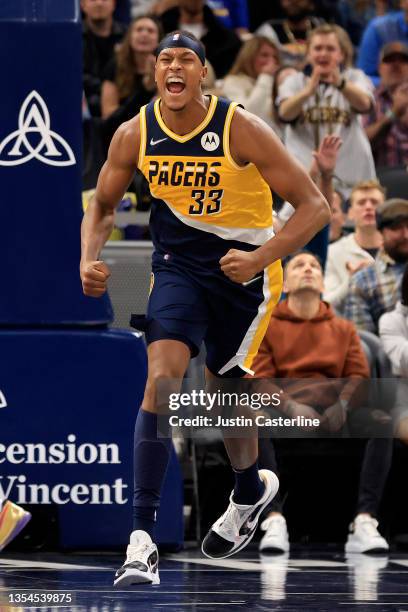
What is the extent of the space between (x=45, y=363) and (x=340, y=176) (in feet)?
13.1

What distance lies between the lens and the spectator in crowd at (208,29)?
37.2 ft

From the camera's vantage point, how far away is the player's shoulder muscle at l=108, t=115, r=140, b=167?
5281 millimetres

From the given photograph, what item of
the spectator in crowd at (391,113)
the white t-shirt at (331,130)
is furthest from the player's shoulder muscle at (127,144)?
the spectator in crowd at (391,113)

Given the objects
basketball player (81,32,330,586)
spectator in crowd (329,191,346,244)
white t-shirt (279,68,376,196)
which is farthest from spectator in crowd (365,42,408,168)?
basketball player (81,32,330,586)

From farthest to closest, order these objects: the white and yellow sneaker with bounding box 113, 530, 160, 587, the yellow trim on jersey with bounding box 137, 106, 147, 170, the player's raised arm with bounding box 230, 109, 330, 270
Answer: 1. the yellow trim on jersey with bounding box 137, 106, 147, 170
2. the player's raised arm with bounding box 230, 109, 330, 270
3. the white and yellow sneaker with bounding box 113, 530, 160, 587

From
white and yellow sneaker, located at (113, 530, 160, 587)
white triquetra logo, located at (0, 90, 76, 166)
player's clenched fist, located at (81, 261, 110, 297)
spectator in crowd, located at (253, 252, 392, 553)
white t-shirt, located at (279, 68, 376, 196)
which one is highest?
white t-shirt, located at (279, 68, 376, 196)

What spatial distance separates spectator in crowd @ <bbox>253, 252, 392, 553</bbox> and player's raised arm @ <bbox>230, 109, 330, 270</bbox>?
2198mm

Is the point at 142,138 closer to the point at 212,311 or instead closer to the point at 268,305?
the point at 212,311

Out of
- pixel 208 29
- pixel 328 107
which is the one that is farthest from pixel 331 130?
pixel 208 29

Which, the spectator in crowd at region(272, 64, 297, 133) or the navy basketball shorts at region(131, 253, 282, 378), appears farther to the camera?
the spectator in crowd at region(272, 64, 297, 133)

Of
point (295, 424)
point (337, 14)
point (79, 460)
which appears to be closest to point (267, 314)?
point (79, 460)

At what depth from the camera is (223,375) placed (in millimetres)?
5535

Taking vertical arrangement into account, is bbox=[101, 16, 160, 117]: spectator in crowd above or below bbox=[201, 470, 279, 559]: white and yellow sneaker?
above

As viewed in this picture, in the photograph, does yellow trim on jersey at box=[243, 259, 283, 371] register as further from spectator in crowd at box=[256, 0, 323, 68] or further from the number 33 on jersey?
spectator in crowd at box=[256, 0, 323, 68]
